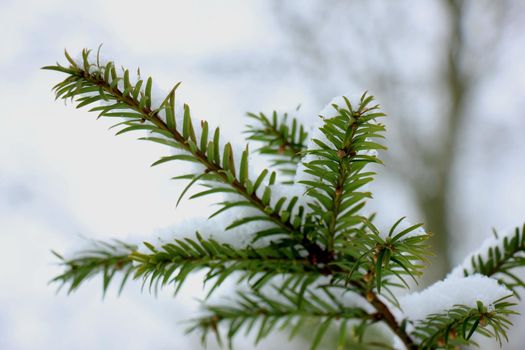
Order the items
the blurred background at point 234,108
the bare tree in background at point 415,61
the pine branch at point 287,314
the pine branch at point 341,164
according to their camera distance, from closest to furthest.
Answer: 1. the pine branch at point 341,164
2. the pine branch at point 287,314
3. the bare tree in background at point 415,61
4. the blurred background at point 234,108

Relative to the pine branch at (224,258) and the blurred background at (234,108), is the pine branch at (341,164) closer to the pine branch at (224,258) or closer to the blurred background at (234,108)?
the pine branch at (224,258)

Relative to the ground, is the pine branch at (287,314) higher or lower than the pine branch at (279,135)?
lower

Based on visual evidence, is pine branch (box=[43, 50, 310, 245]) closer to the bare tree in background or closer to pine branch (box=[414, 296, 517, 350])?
pine branch (box=[414, 296, 517, 350])

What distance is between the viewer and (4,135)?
15.8 ft

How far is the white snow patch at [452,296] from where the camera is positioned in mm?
418

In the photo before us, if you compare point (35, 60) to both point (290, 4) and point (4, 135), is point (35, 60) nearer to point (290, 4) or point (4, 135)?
point (4, 135)

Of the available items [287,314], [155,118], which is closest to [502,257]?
[287,314]

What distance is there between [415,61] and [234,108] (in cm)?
200

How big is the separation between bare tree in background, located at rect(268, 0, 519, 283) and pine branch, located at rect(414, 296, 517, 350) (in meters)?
3.08

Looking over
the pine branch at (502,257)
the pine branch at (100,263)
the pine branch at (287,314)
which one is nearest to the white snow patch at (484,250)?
the pine branch at (502,257)

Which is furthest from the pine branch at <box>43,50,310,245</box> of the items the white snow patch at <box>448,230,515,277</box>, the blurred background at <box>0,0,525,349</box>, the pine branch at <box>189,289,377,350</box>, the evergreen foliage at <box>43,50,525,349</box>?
the blurred background at <box>0,0,525,349</box>

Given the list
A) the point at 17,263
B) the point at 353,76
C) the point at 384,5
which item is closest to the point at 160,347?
the point at 17,263

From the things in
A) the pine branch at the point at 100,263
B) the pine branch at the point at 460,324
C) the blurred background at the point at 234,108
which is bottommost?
the pine branch at the point at 100,263

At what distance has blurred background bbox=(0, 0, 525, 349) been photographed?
13.5 ft
